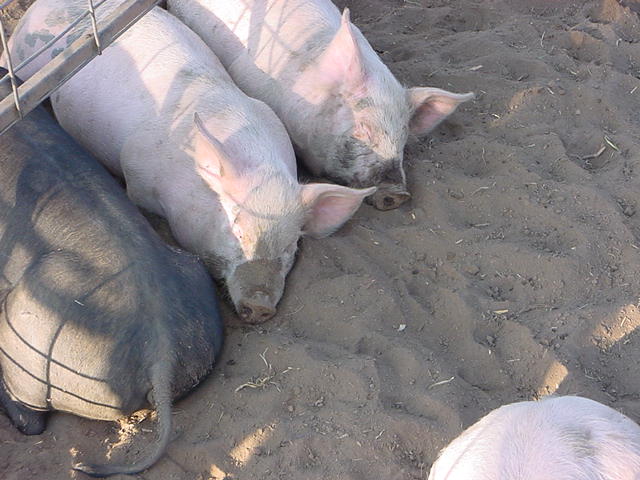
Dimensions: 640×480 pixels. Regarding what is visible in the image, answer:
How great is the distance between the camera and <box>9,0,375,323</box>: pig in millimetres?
3330

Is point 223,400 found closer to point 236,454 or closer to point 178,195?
point 236,454

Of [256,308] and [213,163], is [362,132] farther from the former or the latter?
[256,308]

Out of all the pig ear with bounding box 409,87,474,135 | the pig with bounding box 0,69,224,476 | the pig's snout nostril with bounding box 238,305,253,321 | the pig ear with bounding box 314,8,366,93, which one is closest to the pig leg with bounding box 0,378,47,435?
the pig with bounding box 0,69,224,476

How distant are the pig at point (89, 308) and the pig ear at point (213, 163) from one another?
0.34 meters

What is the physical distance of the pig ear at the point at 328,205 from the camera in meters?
3.43

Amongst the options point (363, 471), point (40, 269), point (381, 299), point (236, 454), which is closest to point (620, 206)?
point (381, 299)

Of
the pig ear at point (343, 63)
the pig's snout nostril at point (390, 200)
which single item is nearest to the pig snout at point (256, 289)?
the pig's snout nostril at point (390, 200)

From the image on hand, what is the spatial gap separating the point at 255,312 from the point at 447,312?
2.49ft

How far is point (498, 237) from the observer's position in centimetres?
370

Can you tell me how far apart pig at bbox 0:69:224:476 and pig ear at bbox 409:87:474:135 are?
1495 millimetres

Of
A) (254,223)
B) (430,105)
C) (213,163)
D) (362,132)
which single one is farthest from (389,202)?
(213,163)

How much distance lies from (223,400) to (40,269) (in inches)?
31.4

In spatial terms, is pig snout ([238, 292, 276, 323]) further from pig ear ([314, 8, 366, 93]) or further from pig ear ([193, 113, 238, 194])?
pig ear ([314, 8, 366, 93])

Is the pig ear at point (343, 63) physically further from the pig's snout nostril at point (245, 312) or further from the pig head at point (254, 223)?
the pig's snout nostril at point (245, 312)
